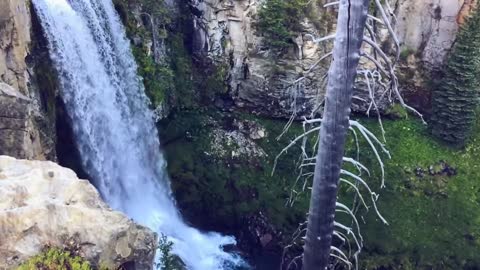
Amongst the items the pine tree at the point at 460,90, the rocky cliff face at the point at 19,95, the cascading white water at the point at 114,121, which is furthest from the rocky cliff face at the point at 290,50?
the rocky cliff face at the point at 19,95

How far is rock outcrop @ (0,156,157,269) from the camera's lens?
7.45m

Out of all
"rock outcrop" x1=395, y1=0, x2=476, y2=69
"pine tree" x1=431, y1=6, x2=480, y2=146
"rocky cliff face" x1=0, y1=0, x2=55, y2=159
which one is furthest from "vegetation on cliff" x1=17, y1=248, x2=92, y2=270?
"rock outcrop" x1=395, y1=0, x2=476, y2=69

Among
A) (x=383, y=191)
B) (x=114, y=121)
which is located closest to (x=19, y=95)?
(x=114, y=121)

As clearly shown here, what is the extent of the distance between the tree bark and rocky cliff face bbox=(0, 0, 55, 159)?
8.13m

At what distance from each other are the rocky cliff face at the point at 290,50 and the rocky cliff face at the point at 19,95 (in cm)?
919

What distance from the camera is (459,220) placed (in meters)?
21.2

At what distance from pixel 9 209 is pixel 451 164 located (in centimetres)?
1923

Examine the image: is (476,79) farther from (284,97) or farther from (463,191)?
(284,97)

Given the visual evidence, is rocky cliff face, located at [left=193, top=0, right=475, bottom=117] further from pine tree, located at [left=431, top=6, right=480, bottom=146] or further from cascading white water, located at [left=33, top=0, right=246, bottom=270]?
cascading white water, located at [left=33, top=0, right=246, bottom=270]

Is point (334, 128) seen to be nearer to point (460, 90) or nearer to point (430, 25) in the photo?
point (460, 90)

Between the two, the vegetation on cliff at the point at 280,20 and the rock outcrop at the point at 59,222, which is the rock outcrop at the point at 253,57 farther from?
the rock outcrop at the point at 59,222

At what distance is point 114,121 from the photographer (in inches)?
754

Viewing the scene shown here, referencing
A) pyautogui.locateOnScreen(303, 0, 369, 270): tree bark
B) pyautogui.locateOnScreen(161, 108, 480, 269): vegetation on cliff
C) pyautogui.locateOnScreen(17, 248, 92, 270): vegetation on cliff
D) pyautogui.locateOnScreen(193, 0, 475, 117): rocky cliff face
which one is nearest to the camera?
pyautogui.locateOnScreen(303, 0, 369, 270): tree bark

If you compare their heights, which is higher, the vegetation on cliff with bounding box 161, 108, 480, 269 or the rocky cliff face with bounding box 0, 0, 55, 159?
the rocky cliff face with bounding box 0, 0, 55, 159
